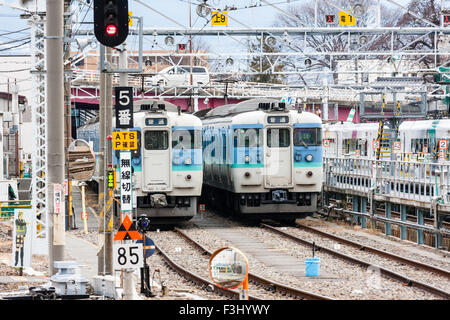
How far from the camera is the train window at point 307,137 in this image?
24.1 metres

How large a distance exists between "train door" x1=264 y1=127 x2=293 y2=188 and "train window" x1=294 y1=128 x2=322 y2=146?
8.5 inches

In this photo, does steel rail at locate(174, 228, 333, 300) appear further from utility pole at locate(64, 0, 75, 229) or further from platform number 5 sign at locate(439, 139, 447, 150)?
platform number 5 sign at locate(439, 139, 447, 150)

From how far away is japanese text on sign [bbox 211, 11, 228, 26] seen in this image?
3269 cm

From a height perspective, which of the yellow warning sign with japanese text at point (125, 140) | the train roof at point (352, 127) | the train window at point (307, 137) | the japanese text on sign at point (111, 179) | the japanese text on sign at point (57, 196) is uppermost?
the train roof at point (352, 127)

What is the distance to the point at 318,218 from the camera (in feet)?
92.8

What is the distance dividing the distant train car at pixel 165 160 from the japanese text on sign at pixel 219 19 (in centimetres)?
1009

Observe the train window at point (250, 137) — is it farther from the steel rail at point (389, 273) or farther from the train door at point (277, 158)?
the steel rail at point (389, 273)

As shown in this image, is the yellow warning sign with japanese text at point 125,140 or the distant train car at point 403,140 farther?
the distant train car at point 403,140

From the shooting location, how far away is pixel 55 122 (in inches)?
559

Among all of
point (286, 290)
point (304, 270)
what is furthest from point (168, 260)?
point (286, 290)

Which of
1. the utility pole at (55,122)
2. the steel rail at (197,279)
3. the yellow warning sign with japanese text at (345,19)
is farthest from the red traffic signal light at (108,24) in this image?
the yellow warning sign with japanese text at (345,19)

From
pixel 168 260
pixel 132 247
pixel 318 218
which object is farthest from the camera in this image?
pixel 318 218
